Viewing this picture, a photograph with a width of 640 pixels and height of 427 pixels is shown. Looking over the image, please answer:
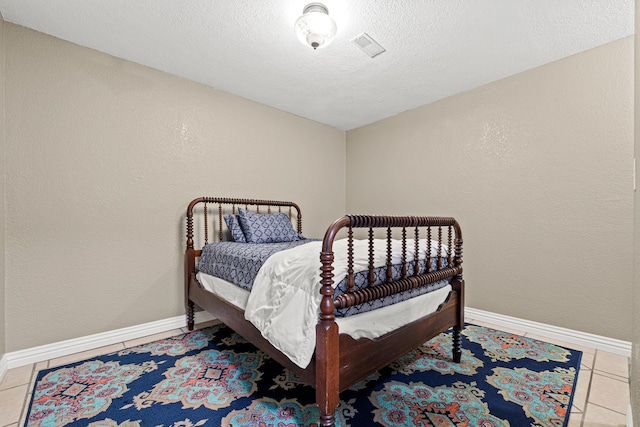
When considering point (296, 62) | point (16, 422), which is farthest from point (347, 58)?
point (16, 422)

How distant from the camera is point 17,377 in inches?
72.2

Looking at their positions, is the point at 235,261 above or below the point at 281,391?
above

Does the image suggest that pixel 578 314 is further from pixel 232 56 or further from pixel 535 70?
pixel 232 56

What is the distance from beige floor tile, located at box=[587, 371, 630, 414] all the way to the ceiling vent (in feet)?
8.76

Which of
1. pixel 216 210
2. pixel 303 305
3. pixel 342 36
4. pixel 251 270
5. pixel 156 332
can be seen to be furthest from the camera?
pixel 216 210

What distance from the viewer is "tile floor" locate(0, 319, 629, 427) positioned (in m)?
1.44

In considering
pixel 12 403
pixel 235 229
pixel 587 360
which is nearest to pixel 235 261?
pixel 235 229

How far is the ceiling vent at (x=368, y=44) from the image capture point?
2.15 m

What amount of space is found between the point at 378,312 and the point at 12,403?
81.6 inches

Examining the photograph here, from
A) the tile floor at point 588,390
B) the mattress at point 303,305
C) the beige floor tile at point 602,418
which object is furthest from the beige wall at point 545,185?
the mattress at point 303,305

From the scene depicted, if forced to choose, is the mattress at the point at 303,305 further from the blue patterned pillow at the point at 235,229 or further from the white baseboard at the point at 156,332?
the white baseboard at the point at 156,332

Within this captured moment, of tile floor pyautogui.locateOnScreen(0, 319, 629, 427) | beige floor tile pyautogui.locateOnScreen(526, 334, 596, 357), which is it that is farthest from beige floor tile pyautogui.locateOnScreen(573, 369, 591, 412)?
beige floor tile pyautogui.locateOnScreen(526, 334, 596, 357)

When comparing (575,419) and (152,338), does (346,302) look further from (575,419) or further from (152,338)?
Result: (152,338)

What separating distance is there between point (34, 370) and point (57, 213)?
3.57ft
